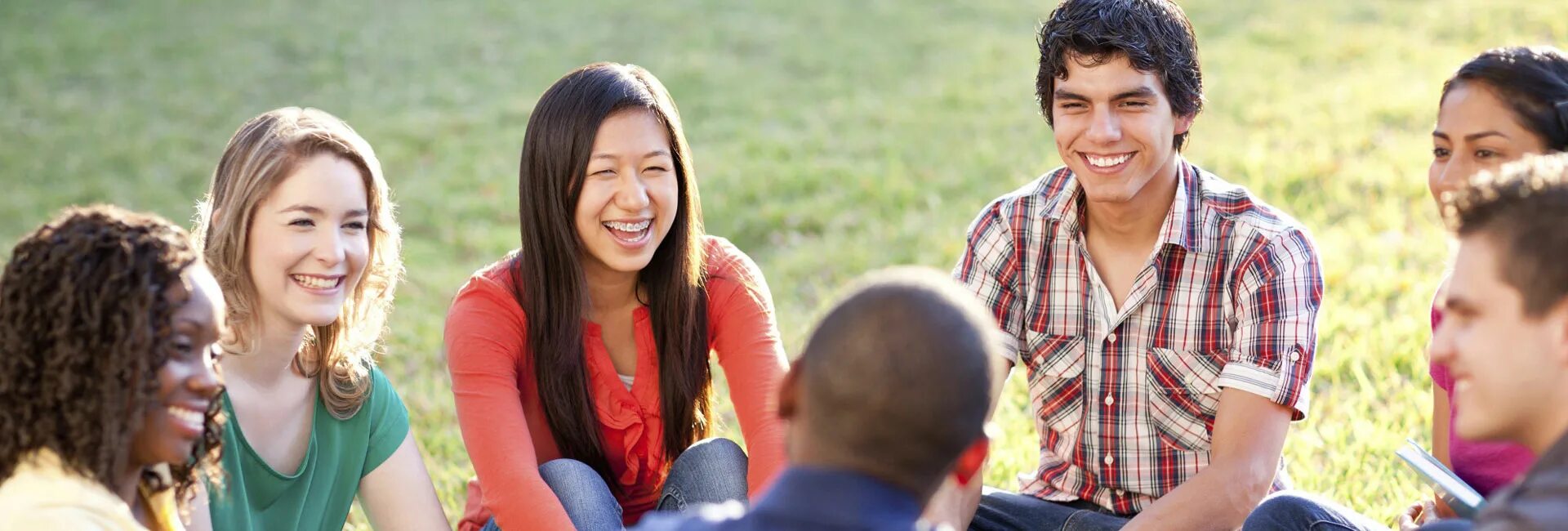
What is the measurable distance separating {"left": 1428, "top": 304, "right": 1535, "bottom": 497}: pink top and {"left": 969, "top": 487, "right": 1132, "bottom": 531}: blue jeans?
0.76 m

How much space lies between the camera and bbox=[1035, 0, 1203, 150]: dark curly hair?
11.3 feet

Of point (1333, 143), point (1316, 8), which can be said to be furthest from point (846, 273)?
point (1316, 8)

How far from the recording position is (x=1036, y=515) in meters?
3.59

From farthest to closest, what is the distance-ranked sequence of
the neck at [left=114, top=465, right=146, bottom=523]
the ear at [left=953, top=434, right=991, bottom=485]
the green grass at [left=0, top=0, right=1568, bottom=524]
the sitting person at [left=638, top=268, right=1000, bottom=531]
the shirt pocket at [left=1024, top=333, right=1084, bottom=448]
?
the green grass at [left=0, top=0, right=1568, bottom=524]
the shirt pocket at [left=1024, top=333, right=1084, bottom=448]
the neck at [left=114, top=465, right=146, bottom=523]
the ear at [left=953, top=434, right=991, bottom=485]
the sitting person at [left=638, top=268, right=1000, bottom=531]

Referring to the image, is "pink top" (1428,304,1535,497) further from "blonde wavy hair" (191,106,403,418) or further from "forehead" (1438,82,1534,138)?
"blonde wavy hair" (191,106,403,418)

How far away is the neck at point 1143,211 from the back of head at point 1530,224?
1.28 metres

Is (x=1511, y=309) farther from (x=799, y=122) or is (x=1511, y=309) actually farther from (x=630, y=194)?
(x=799, y=122)

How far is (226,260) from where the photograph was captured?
3318 millimetres

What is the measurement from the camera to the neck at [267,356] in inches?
132

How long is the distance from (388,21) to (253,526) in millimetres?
10373

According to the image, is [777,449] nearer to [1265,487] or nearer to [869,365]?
[1265,487]

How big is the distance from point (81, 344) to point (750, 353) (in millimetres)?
1648

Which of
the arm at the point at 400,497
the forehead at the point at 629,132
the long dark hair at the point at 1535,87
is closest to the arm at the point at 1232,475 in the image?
the long dark hair at the point at 1535,87

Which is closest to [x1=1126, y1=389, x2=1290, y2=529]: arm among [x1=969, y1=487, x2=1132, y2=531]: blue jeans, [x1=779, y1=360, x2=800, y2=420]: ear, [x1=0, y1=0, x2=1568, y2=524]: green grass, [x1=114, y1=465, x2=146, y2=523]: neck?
[x1=969, y1=487, x2=1132, y2=531]: blue jeans
